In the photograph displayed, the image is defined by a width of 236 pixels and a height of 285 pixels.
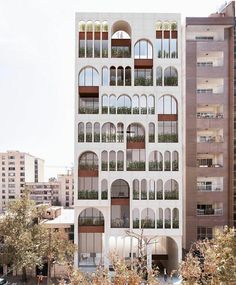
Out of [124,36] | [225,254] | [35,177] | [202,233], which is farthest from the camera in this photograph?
[35,177]

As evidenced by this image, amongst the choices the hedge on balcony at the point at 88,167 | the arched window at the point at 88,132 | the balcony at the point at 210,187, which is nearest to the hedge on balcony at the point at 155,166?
the hedge on balcony at the point at 88,167

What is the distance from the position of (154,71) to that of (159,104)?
293 centimetres

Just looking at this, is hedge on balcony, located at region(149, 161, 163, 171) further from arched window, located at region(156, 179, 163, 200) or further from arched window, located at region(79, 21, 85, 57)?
arched window, located at region(79, 21, 85, 57)

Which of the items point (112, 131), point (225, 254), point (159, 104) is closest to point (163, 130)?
point (159, 104)

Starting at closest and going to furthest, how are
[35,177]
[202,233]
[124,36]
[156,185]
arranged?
[156,185] < [124,36] < [202,233] < [35,177]

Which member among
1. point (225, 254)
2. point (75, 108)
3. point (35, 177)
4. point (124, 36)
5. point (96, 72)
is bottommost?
point (35, 177)

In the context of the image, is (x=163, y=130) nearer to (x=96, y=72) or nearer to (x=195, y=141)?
(x=195, y=141)

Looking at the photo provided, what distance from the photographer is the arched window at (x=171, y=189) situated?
29109 mm

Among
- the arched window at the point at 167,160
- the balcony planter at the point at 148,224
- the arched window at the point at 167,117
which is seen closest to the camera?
the balcony planter at the point at 148,224

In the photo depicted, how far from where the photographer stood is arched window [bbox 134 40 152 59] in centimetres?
3006

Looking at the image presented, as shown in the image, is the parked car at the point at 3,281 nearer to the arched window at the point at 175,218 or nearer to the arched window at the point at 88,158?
the arched window at the point at 88,158

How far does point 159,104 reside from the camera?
29.9 meters

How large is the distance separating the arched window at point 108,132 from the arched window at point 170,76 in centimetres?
614

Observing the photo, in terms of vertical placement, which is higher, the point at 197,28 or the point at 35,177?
the point at 197,28
